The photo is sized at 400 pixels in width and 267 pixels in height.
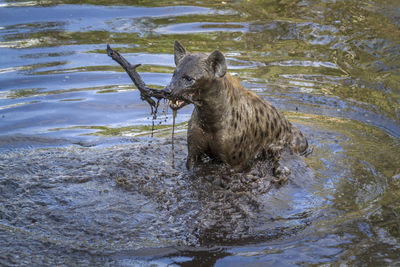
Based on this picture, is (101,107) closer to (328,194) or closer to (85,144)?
(85,144)

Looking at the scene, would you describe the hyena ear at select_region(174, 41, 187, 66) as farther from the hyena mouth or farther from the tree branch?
the tree branch

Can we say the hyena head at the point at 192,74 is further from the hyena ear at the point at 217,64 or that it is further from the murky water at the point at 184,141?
the murky water at the point at 184,141

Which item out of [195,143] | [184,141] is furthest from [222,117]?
[184,141]

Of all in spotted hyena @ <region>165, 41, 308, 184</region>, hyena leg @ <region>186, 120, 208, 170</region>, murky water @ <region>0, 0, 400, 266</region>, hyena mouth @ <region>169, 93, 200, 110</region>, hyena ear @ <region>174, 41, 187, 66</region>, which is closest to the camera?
murky water @ <region>0, 0, 400, 266</region>

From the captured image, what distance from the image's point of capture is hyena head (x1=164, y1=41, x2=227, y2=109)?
5055 mm

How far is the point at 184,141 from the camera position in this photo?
23.1 feet

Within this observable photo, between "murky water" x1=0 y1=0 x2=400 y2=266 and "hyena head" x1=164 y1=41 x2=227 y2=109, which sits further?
"hyena head" x1=164 y1=41 x2=227 y2=109

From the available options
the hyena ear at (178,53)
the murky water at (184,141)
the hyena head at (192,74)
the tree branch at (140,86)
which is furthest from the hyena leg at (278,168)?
the tree branch at (140,86)

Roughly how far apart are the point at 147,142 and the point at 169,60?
3.53 metres

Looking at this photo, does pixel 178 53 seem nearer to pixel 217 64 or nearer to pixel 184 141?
pixel 217 64

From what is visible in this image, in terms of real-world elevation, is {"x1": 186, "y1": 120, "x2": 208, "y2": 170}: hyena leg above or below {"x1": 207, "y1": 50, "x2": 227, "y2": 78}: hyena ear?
below

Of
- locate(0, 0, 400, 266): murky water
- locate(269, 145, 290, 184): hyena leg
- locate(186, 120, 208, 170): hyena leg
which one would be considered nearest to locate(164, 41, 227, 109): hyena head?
locate(186, 120, 208, 170): hyena leg

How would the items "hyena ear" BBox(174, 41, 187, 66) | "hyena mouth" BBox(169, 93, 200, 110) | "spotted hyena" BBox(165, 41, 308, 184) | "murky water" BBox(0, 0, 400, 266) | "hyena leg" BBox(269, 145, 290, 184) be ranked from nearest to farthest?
1. "murky water" BBox(0, 0, 400, 266)
2. "hyena mouth" BBox(169, 93, 200, 110)
3. "spotted hyena" BBox(165, 41, 308, 184)
4. "hyena ear" BBox(174, 41, 187, 66)
5. "hyena leg" BBox(269, 145, 290, 184)

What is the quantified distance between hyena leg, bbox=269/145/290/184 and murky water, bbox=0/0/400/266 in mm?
104
